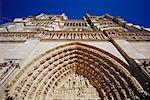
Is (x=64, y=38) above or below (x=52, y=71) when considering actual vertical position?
above

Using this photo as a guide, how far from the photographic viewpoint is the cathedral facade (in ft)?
23.9

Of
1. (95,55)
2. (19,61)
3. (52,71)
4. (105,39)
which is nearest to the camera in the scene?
(19,61)

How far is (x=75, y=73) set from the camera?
1001 centimetres

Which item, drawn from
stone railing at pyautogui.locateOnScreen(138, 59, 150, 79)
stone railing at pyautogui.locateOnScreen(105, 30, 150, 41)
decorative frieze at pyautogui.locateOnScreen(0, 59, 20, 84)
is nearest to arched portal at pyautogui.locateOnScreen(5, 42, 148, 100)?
decorative frieze at pyautogui.locateOnScreen(0, 59, 20, 84)

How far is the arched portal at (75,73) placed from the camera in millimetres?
7277

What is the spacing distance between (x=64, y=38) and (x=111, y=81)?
3930 millimetres

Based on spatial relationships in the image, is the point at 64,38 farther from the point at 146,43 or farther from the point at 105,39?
the point at 146,43

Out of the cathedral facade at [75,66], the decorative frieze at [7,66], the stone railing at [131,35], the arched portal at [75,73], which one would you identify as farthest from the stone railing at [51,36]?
the decorative frieze at [7,66]

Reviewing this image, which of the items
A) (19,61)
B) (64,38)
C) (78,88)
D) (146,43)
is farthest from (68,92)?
(146,43)

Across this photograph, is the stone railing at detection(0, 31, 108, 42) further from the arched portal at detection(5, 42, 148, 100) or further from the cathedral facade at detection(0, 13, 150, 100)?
the arched portal at detection(5, 42, 148, 100)

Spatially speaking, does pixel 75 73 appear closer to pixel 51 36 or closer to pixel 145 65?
pixel 51 36

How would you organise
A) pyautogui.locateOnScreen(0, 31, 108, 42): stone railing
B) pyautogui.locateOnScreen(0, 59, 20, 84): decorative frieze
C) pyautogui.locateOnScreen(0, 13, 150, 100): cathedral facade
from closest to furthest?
1. pyautogui.locateOnScreen(0, 59, 20, 84): decorative frieze
2. pyautogui.locateOnScreen(0, 13, 150, 100): cathedral facade
3. pyautogui.locateOnScreen(0, 31, 108, 42): stone railing

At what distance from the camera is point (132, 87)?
7.43m

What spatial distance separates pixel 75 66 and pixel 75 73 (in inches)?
14.4
